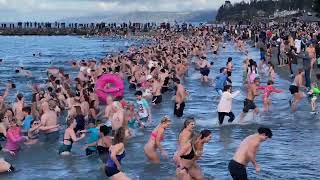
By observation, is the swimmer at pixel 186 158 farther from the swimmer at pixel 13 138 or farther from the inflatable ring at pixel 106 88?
the inflatable ring at pixel 106 88

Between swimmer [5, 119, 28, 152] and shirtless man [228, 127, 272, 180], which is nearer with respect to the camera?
shirtless man [228, 127, 272, 180]

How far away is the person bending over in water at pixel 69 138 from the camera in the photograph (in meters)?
12.3

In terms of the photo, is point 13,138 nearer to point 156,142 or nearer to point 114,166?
point 156,142

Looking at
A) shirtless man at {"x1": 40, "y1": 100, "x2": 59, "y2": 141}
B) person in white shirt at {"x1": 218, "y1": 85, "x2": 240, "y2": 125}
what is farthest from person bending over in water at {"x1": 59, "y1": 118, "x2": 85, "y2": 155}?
person in white shirt at {"x1": 218, "y1": 85, "x2": 240, "y2": 125}

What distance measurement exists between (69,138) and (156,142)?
218 cm

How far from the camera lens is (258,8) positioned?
551 ft

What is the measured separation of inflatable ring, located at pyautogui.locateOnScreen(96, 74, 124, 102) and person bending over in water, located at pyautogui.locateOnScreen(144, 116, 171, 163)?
817cm

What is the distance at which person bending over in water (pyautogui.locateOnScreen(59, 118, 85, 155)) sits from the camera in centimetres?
1232

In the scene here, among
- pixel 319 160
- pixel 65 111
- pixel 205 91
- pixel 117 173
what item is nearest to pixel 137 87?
pixel 205 91

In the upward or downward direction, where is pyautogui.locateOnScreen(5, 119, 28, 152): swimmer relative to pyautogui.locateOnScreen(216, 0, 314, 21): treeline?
downward

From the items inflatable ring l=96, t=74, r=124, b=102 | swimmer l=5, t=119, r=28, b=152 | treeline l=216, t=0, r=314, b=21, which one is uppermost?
treeline l=216, t=0, r=314, b=21

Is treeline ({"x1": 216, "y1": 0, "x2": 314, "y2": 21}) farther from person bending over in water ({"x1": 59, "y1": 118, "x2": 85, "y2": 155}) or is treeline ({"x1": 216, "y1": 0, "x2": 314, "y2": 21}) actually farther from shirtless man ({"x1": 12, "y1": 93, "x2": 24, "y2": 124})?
person bending over in water ({"x1": 59, "y1": 118, "x2": 85, "y2": 155})

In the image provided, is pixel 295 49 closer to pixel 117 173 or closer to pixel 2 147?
pixel 2 147

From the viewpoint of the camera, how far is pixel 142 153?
1318cm
